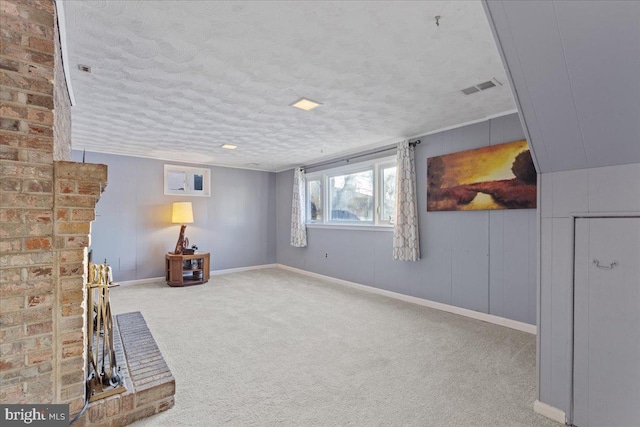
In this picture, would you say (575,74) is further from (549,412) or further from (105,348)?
(105,348)

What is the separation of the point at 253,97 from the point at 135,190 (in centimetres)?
369

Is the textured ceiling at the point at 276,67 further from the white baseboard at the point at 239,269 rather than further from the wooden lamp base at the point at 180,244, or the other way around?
the white baseboard at the point at 239,269

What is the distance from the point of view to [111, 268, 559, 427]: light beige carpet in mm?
1807

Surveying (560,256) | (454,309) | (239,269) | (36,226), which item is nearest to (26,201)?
(36,226)

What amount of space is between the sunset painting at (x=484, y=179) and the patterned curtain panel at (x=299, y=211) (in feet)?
9.19

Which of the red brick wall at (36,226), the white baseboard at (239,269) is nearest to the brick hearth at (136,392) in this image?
the red brick wall at (36,226)

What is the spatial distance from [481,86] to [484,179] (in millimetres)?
1196

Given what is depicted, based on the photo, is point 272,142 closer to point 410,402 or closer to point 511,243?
point 511,243

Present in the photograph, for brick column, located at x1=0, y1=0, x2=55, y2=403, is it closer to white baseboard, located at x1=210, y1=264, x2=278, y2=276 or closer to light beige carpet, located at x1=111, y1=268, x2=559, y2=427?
light beige carpet, located at x1=111, y1=268, x2=559, y2=427

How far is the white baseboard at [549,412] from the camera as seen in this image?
5.65ft

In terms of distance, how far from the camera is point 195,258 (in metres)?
5.30

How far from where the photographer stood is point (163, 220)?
5590 millimetres

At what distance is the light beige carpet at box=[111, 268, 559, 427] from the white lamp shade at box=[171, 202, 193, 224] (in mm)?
1626

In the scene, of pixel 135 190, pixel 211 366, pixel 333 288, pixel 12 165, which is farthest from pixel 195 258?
pixel 12 165
